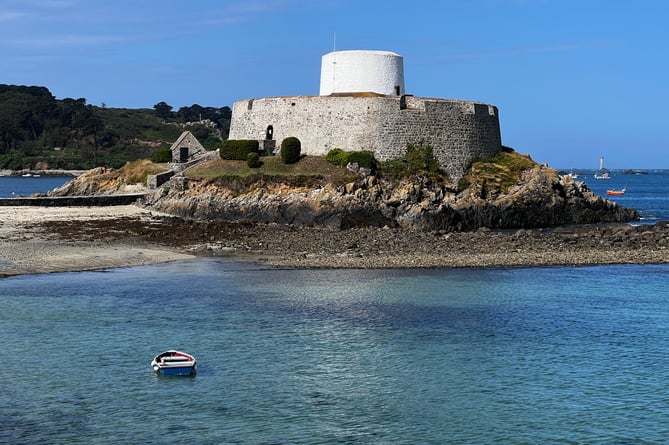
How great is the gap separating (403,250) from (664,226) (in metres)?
18.2

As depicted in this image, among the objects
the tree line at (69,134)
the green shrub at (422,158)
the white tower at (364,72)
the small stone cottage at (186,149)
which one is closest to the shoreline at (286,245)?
the green shrub at (422,158)

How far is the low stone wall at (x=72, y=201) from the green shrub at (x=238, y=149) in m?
6.78

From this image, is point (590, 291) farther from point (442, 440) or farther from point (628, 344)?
point (442, 440)

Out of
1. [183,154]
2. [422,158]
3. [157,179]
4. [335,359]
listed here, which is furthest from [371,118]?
[335,359]

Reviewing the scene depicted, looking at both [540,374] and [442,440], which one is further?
[540,374]

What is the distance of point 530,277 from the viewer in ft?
102

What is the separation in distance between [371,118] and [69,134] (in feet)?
411

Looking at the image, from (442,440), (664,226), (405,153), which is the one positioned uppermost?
(405,153)

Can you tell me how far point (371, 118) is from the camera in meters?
52.8

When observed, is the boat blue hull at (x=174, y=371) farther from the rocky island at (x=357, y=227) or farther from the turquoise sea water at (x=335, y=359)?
the rocky island at (x=357, y=227)

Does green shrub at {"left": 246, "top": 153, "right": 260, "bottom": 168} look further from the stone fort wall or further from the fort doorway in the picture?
the fort doorway

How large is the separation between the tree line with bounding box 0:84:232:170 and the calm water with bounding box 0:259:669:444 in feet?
381

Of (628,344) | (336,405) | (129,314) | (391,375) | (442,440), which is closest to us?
(442,440)

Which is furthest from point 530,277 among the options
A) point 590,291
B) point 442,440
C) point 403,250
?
point 442,440
